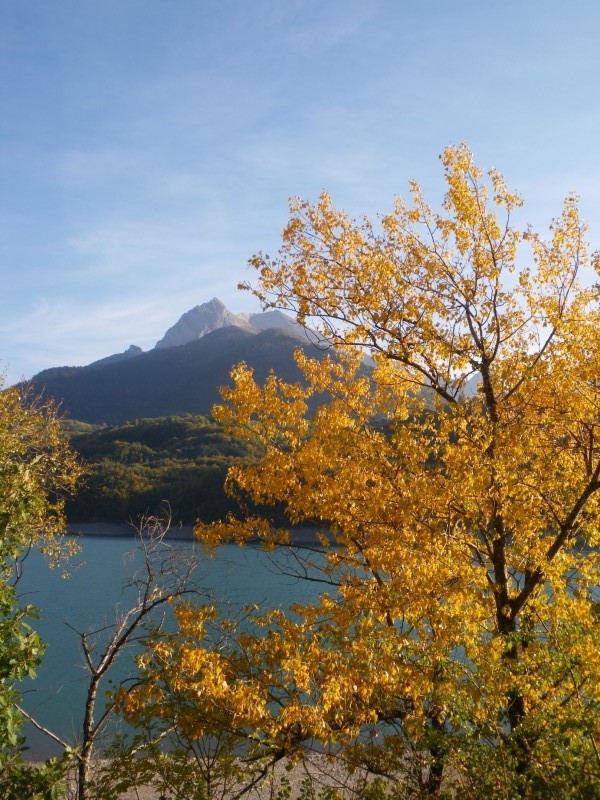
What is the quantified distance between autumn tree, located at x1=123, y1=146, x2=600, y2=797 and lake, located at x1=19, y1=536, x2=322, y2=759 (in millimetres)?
1864

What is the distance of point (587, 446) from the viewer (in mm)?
6379

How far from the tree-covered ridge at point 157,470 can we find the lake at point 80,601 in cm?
1581

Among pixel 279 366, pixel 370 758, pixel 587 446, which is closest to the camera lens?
pixel 370 758

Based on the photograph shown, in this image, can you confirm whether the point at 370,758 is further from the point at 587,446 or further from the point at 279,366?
the point at 279,366

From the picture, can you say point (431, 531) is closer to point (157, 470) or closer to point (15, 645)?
point (15, 645)

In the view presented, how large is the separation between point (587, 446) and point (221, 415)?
13.6ft

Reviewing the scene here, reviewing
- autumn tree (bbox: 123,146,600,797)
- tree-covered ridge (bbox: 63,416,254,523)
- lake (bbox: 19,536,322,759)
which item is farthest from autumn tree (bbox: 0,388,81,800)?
tree-covered ridge (bbox: 63,416,254,523)

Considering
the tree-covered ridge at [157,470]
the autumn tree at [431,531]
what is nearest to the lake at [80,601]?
the autumn tree at [431,531]

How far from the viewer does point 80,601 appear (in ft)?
112

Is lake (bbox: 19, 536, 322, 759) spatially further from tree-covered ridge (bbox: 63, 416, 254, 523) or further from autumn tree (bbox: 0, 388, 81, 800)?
tree-covered ridge (bbox: 63, 416, 254, 523)

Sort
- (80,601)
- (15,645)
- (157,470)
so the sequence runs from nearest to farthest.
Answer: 1. (15,645)
2. (80,601)
3. (157,470)

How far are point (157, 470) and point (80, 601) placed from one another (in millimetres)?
51282

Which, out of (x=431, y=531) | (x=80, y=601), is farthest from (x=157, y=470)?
(x=431, y=531)

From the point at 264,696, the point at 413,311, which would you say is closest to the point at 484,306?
the point at 413,311
